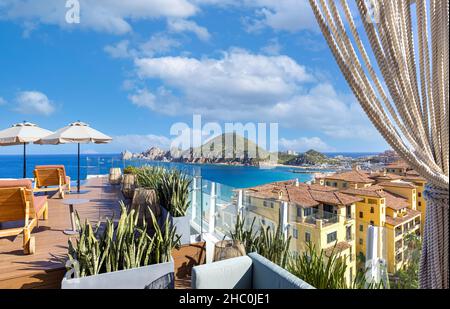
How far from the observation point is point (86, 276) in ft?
6.40

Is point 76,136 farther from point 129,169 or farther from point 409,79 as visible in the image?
point 409,79

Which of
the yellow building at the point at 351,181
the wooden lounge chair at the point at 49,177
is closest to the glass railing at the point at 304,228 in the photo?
the wooden lounge chair at the point at 49,177

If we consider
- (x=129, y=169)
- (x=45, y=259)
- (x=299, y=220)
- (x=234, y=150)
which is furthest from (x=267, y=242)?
(x=234, y=150)

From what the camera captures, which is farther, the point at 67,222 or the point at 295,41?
the point at 295,41

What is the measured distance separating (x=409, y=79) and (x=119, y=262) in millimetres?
2340

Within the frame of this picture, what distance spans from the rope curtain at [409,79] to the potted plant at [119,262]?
5.78ft

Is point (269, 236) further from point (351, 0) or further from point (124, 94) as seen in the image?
point (124, 94)

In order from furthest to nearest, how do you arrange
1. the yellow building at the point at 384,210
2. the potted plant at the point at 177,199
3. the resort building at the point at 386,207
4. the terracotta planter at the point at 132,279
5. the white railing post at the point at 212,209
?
the yellow building at the point at 384,210
the white railing post at the point at 212,209
the potted plant at the point at 177,199
the resort building at the point at 386,207
the terracotta planter at the point at 132,279

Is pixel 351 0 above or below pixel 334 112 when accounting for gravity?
below

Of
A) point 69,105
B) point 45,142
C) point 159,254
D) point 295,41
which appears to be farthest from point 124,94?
point 159,254

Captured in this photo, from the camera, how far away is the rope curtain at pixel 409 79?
122 cm

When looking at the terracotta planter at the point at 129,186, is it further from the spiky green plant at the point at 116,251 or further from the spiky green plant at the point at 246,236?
the spiky green plant at the point at 246,236

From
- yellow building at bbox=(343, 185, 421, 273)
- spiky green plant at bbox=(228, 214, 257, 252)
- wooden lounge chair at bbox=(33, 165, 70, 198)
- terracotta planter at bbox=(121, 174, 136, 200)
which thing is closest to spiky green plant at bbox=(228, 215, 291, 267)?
spiky green plant at bbox=(228, 214, 257, 252)
